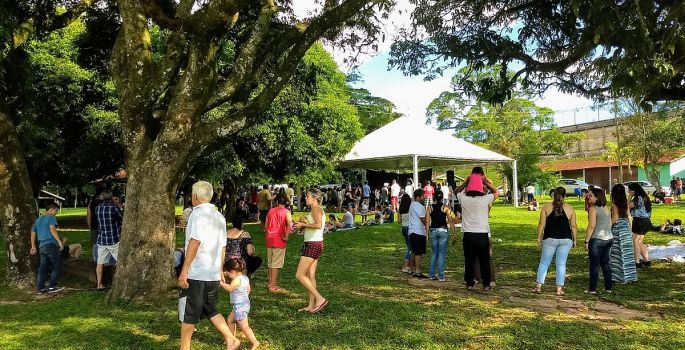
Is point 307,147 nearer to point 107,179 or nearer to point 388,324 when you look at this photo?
point 107,179

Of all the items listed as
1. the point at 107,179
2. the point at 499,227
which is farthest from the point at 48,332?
the point at 107,179

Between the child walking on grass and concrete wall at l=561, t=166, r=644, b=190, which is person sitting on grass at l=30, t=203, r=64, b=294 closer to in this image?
the child walking on grass

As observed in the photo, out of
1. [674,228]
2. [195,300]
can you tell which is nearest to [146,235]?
[195,300]

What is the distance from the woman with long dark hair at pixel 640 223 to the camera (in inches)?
374

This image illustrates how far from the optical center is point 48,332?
5.85 metres

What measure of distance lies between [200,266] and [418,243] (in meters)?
4.44

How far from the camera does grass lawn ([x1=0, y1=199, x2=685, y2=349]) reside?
5.24 m

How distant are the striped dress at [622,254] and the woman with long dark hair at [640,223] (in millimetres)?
1664

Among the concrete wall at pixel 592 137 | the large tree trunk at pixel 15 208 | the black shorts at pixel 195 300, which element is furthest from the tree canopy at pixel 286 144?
the concrete wall at pixel 592 137

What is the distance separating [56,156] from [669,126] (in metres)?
34.2

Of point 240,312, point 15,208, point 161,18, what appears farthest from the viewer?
point 15,208

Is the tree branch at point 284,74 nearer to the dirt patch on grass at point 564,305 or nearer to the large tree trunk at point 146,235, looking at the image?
the large tree trunk at point 146,235

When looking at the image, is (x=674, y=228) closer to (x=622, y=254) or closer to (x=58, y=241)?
(x=622, y=254)

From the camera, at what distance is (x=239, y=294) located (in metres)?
5.08
